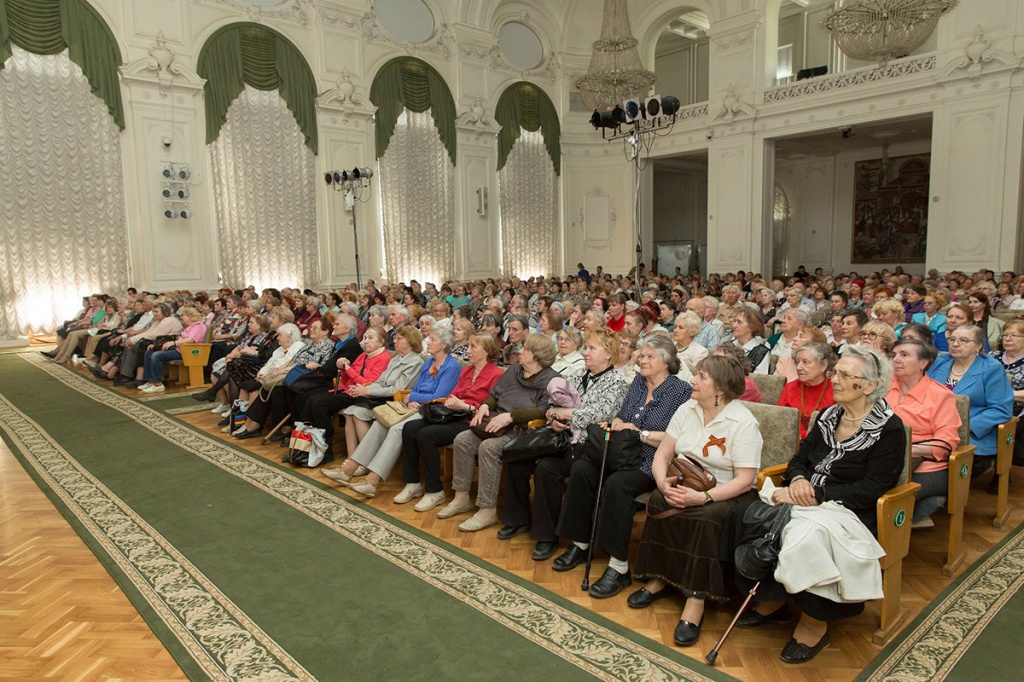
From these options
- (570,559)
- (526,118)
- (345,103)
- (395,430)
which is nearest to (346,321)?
(395,430)

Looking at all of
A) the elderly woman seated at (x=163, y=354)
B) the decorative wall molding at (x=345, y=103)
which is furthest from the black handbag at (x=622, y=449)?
the decorative wall molding at (x=345, y=103)

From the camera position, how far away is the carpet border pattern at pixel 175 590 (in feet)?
8.66

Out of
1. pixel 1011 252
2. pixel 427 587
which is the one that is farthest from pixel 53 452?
pixel 1011 252

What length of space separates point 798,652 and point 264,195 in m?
A: 13.1

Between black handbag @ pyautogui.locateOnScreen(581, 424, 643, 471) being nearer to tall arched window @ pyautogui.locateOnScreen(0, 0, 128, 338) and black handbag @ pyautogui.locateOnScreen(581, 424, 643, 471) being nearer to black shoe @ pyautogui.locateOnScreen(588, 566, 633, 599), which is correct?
black shoe @ pyautogui.locateOnScreen(588, 566, 633, 599)

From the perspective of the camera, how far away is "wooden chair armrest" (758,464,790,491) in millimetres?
3023

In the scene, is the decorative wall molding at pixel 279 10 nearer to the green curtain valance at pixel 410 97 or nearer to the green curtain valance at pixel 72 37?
the green curtain valance at pixel 410 97

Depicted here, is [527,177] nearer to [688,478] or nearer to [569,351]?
[569,351]

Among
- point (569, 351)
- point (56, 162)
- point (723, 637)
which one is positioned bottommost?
point (723, 637)

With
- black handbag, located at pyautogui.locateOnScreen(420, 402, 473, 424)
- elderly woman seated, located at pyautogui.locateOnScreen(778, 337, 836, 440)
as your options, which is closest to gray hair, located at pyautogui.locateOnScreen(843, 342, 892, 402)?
elderly woman seated, located at pyautogui.locateOnScreen(778, 337, 836, 440)

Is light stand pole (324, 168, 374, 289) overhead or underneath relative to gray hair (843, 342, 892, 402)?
overhead

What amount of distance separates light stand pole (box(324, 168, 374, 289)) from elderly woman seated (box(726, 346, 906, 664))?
1088cm

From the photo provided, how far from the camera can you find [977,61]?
37.9ft

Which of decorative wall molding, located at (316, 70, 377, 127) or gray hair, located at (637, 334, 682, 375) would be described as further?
decorative wall molding, located at (316, 70, 377, 127)
